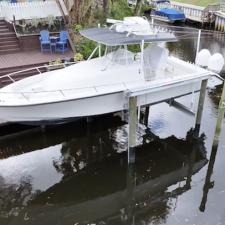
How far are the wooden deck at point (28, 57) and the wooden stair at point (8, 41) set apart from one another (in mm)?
319

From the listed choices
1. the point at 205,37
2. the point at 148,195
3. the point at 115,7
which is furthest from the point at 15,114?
the point at 205,37

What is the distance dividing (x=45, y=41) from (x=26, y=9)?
2.49 meters

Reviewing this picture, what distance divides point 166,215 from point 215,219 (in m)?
1.19

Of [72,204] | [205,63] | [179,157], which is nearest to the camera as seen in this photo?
[72,204]

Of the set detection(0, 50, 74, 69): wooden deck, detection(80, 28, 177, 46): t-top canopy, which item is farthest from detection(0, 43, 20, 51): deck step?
detection(80, 28, 177, 46): t-top canopy

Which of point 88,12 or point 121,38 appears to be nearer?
point 121,38

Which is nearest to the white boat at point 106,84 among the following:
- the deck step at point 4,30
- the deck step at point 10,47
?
the deck step at point 10,47

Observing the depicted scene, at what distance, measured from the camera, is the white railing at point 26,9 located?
14812mm

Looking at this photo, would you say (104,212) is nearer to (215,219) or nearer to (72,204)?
(72,204)

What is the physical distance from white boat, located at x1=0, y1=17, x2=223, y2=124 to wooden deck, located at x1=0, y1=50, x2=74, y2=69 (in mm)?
3540

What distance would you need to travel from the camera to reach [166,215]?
7164 millimetres

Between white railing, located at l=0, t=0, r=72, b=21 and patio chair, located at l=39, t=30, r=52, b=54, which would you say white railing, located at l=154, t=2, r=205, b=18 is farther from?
patio chair, located at l=39, t=30, r=52, b=54

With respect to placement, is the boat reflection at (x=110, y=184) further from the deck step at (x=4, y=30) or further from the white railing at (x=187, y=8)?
the white railing at (x=187, y=8)

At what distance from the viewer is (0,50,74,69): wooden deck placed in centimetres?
1257
